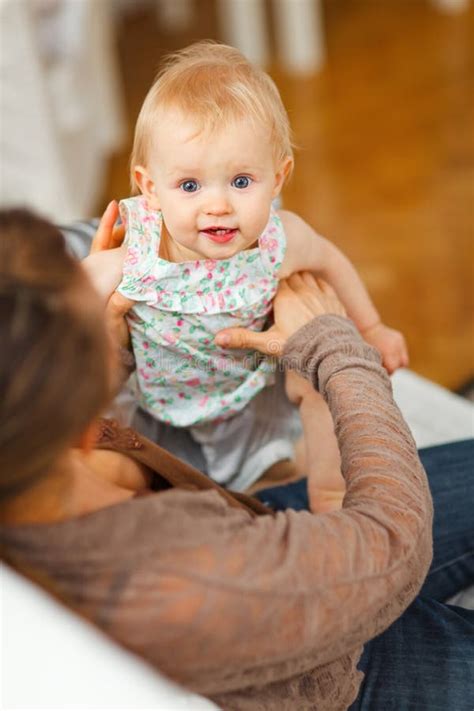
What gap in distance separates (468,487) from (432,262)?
1460 millimetres

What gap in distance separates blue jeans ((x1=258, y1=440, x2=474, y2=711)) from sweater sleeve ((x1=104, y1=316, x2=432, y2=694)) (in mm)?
152

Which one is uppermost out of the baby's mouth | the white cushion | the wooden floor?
the baby's mouth

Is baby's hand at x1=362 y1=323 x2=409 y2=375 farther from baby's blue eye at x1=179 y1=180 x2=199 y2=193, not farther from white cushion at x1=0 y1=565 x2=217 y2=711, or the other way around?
white cushion at x1=0 y1=565 x2=217 y2=711

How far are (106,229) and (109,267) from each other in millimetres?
45

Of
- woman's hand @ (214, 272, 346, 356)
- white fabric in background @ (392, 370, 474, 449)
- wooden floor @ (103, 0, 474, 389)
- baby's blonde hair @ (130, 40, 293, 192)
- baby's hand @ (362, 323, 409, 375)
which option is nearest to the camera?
baby's blonde hair @ (130, 40, 293, 192)

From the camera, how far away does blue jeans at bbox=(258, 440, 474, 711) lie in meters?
0.93

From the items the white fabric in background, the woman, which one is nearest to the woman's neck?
the woman

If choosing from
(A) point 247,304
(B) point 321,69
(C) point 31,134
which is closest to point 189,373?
(A) point 247,304

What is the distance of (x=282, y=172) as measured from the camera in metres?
1.00

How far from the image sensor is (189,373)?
1.08 metres

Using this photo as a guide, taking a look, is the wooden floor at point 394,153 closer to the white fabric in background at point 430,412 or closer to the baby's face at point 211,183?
the white fabric in background at point 430,412

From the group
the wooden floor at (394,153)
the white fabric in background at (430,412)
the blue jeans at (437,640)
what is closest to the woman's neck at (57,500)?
the blue jeans at (437,640)

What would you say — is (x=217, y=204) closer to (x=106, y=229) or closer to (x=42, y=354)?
(x=106, y=229)

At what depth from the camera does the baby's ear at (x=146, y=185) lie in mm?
967
